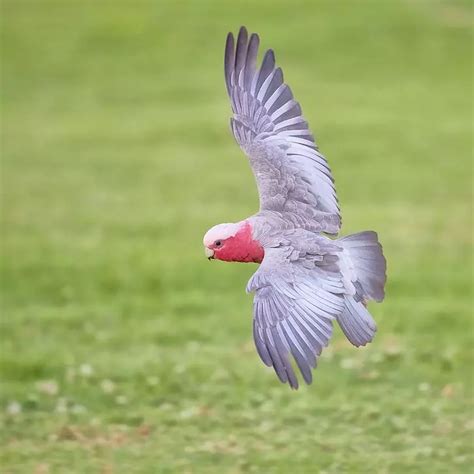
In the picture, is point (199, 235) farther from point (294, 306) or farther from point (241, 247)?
point (294, 306)

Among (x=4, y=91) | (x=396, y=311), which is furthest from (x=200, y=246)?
(x=4, y=91)

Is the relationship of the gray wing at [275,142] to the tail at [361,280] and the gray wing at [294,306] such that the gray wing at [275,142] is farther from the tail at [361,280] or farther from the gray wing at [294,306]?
the gray wing at [294,306]

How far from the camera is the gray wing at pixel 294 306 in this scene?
18.2 feet

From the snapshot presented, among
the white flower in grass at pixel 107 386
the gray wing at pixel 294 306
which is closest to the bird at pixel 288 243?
the gray wing at pixel 294 306

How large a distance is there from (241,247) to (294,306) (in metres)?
0.54

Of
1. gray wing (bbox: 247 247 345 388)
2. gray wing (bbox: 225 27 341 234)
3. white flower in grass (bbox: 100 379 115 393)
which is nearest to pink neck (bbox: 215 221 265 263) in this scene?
gray wing (bbox: 247 247 345 388)

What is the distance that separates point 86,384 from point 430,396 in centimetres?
255

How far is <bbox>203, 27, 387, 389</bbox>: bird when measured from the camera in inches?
223

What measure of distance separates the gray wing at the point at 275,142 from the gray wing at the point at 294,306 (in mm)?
464

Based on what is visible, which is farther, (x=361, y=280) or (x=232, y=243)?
(x=361, y=280)

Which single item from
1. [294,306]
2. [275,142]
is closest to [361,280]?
[294,306]

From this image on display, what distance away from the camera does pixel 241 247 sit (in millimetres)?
6133

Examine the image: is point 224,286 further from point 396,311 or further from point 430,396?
point 430,396

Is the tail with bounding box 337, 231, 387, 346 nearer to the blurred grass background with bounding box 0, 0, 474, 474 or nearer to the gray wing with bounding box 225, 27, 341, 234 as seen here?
the gray wing with bounding box 225, 27, 341, 234
